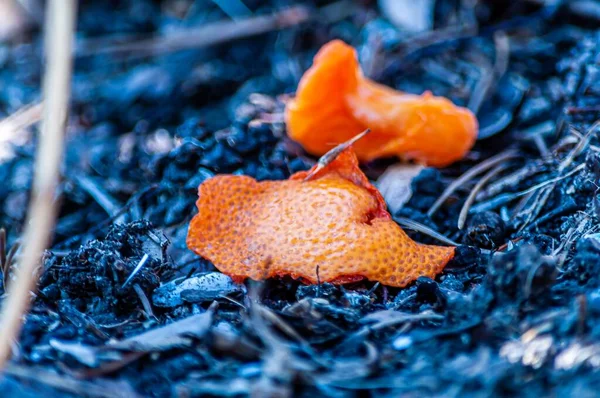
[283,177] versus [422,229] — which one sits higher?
[283,177]

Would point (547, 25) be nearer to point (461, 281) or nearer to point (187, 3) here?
point (461, 281)

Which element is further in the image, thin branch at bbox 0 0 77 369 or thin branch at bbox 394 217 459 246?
thin branch at bbox 394 217 459 246

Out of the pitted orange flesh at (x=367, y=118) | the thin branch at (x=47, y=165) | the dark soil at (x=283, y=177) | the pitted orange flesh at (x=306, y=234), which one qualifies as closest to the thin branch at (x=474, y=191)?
the dark soil at (x=283, y=177)

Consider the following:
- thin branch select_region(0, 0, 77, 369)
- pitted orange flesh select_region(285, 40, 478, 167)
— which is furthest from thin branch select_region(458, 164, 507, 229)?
thin branch select_region(0, 0, 77, 369)

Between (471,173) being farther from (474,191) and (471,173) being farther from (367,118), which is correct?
(367,118)

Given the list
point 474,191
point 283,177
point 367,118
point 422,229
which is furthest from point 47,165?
point 474,191

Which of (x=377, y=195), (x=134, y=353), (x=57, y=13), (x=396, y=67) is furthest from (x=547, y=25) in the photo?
(x=134, y=353)

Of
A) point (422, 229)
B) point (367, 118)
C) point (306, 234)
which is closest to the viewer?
point (306, 234)

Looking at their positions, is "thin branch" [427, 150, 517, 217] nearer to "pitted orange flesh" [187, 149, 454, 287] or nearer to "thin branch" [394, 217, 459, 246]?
"thin branch" [394, 217, 459, 246]
